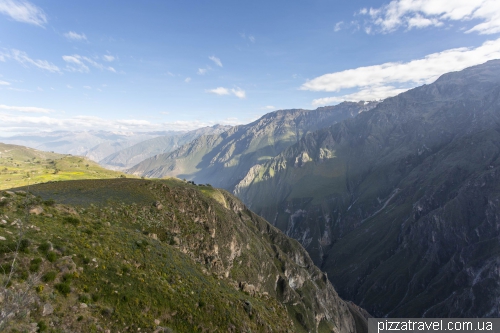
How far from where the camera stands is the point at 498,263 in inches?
7771

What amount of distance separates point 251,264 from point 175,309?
5238cm

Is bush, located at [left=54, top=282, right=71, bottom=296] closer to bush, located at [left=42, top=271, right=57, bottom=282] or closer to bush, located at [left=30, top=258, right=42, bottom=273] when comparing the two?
bush, located at [left=42, top=271, right=57, bottom=282]

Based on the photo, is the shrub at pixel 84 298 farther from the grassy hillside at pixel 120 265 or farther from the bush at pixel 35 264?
the bush at pixel 35 264

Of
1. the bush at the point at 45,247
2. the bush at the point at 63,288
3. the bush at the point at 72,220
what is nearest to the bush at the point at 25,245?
the bush at the point at 45,247

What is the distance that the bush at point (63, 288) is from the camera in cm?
1997

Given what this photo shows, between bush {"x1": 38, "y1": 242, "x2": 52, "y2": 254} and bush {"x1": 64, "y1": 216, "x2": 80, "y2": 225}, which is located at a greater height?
bush {"x1": 38, "y1": 242, "x2": 52, "y2": 254}

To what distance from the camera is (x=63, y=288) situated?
790 inches

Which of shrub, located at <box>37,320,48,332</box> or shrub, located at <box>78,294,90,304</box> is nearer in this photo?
shrub, located at <box>37,320,48,332</box>

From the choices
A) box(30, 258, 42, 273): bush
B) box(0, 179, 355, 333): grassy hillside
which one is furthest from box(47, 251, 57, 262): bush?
Result: box(30, 258, 42, 273): bush

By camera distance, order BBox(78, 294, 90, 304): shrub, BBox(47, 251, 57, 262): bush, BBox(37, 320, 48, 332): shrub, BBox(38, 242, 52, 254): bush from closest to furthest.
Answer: BBox(37, 320, 48, 332): shrub < BBox(78, 294, 90, 304): shrub < BBox(47, 251, 57, 262): bush < BBox(38, 242, 52, 254): bush

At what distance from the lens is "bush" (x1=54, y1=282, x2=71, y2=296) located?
19969 millimetres

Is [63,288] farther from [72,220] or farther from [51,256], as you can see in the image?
[72,220]

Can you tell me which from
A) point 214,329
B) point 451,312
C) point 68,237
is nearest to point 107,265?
point 68,237

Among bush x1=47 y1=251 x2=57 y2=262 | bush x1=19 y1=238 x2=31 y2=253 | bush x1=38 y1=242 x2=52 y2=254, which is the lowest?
bush x1=47 y1=251 x2=57 y2=262
